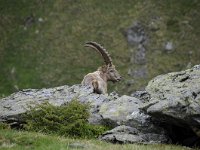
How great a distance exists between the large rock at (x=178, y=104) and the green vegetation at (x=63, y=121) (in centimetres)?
239

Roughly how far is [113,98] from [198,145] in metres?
4.62

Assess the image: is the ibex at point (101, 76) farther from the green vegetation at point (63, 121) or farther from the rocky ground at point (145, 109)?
the green vegetation at point (63, 121)

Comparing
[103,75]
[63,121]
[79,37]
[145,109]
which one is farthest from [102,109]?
[79,37]

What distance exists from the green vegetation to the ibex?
431cm

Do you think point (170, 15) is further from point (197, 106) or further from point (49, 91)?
point (197, 106)

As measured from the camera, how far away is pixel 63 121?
17094 mm

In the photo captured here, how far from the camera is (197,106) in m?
14.4

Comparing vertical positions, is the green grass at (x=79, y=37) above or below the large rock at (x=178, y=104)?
above

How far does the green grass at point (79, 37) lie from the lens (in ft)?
221

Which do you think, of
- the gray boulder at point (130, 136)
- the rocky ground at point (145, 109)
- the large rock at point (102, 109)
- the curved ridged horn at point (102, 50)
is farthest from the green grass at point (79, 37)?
the gray boulder at point (130, 136)

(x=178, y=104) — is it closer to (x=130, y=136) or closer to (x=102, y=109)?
(x=130, y=136)

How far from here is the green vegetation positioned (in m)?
16.8

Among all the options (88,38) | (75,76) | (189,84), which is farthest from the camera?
(88,38)

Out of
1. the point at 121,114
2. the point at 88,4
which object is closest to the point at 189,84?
the point at 121,114
